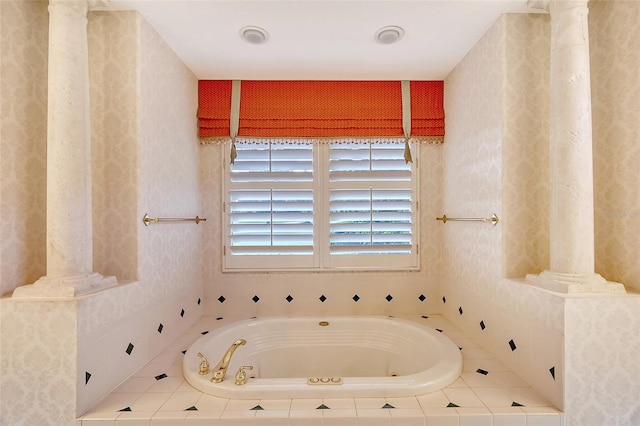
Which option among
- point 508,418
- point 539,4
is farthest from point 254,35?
point 508,418

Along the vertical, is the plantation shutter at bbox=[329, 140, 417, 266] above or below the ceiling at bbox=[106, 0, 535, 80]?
below

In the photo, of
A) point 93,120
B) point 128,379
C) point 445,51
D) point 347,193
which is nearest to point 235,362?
point 128,379

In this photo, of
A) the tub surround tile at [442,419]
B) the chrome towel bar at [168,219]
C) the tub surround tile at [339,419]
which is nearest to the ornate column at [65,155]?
the chrome towel bar at [168,219]

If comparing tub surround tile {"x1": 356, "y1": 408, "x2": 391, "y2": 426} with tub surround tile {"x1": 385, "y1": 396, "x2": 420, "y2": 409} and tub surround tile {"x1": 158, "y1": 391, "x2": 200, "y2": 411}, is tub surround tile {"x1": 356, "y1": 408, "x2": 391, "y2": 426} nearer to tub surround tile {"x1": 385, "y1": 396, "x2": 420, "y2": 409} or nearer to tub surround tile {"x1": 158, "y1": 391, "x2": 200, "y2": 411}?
tub surround tile {"x1": 385, "y1": 396, "x2": 420, "y2": 409}

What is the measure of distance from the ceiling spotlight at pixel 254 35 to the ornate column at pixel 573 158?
1.42 metres

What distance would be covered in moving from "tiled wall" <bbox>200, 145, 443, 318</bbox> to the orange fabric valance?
0.30 meters

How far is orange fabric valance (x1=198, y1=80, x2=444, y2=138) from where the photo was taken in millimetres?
2299

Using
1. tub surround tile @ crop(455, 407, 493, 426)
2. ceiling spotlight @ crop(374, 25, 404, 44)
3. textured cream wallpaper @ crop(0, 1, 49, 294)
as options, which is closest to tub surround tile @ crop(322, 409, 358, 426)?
tub surround tile @ crop(455, 407, 493, 426)

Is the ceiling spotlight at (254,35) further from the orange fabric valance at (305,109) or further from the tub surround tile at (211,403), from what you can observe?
the tub surround tile at (211,403)

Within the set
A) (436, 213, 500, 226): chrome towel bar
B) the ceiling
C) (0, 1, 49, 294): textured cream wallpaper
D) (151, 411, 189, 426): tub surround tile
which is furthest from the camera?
(436, 213, 500, 226): chrome towel bar

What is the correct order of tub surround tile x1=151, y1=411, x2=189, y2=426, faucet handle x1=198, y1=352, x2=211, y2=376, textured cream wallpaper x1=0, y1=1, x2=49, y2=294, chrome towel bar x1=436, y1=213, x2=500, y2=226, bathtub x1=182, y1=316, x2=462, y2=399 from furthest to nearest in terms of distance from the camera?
bathtub x1=182, y1=316, x2=462, y2=399
chrome towel bar x1=436, y1=213, x2=500, y2=226
faucet handle x1=198, y1=352, x2=211, y2=376
textured cream wallpaper x1=0, y1=1, x2=49, y2=294
tub surround tile x1=151, y1=411, x2=189, y2=426

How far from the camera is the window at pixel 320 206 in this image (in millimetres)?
2309

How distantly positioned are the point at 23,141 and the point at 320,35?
4.96 ft

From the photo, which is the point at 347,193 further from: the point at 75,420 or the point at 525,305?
the point at 75,420
